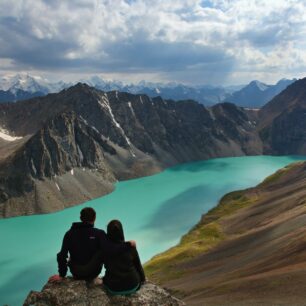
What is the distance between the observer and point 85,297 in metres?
16.1

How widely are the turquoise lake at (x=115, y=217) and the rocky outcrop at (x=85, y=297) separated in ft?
204

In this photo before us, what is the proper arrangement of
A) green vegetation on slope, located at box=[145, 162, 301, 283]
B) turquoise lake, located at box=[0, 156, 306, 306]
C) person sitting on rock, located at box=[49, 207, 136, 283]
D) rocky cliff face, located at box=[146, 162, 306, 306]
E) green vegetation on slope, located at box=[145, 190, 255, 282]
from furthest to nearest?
1. turquoise lake, located at box=[0, 156, 306, 306]
2. green vegetation on slope, located at box=[145, 162, 301, 283]
3. green vegetation on slope, located at box=[145, 190, 255, 282]
4. rocky cliff face, located at box=[146, 162, 306, 306]
5. person sitting on rock, located at box=[49, 207, 136, 283]

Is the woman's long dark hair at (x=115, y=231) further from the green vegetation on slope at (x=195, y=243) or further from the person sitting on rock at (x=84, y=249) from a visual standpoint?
the green vegetation on slope at (x=195, y=243)

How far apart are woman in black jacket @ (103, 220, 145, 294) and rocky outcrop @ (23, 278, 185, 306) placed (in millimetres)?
354

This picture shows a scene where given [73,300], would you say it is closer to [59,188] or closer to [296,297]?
[296,297]

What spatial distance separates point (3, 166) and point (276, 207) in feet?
389

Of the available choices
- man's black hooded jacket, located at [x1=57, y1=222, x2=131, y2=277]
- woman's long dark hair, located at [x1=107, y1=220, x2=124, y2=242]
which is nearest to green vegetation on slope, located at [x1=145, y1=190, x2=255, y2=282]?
man's black hooded jacket, located at [x1=57, y1=222, x2=131, y2=277]

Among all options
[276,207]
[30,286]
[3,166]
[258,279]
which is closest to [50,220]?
[3,166]

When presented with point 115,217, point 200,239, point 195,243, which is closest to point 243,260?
point 195,243

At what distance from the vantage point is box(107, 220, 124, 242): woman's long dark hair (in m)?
15.9

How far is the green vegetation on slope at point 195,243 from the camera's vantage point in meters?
75.6

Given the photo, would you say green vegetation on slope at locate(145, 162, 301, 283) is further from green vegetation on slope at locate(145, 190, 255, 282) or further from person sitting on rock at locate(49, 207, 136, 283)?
person sitting on rock at locate(49, 207, 136, 283)

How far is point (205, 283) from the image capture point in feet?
180

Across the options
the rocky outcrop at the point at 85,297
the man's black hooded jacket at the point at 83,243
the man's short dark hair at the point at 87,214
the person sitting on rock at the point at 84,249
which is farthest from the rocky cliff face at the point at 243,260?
the man's short dark hair at the point at 87,214
